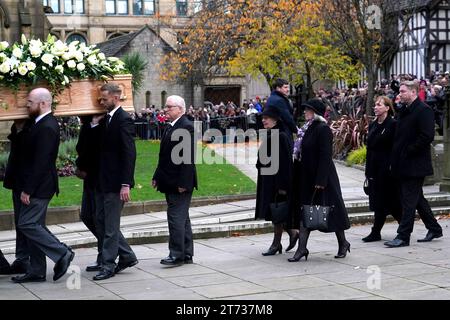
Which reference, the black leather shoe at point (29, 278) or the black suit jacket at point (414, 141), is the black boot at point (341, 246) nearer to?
the black suit jacket at point (414, 141)

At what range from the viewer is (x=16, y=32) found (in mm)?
22922

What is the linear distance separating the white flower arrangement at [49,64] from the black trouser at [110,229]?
4.46 feet

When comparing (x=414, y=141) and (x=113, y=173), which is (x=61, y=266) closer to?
(x=113, y=173)

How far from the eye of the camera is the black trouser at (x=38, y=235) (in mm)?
8898

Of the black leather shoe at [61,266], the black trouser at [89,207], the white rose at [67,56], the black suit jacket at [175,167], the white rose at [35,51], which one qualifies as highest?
the white rose at [35,51]

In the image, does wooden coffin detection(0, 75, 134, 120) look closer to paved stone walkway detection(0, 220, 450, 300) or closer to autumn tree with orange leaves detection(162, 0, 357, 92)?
paved stone walkway detection(0, 220, 450, 300)

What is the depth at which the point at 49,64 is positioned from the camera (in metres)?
9.43

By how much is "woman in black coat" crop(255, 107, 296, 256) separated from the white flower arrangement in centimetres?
210

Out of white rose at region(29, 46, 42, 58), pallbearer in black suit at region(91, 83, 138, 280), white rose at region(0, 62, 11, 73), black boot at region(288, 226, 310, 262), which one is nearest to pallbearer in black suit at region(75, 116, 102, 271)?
pallbearer in black suit at region(91, 83, 138, 280)

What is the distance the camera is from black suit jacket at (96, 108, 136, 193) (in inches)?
365

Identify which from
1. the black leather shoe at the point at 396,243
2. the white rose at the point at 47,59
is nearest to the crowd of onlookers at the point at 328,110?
the black leather shoe at the point at 396,243

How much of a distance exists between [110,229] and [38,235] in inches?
31.1

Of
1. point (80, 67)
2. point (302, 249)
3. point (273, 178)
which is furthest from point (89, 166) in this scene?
point (302, 249)

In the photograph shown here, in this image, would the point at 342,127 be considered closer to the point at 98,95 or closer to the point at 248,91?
the point at 98,95
